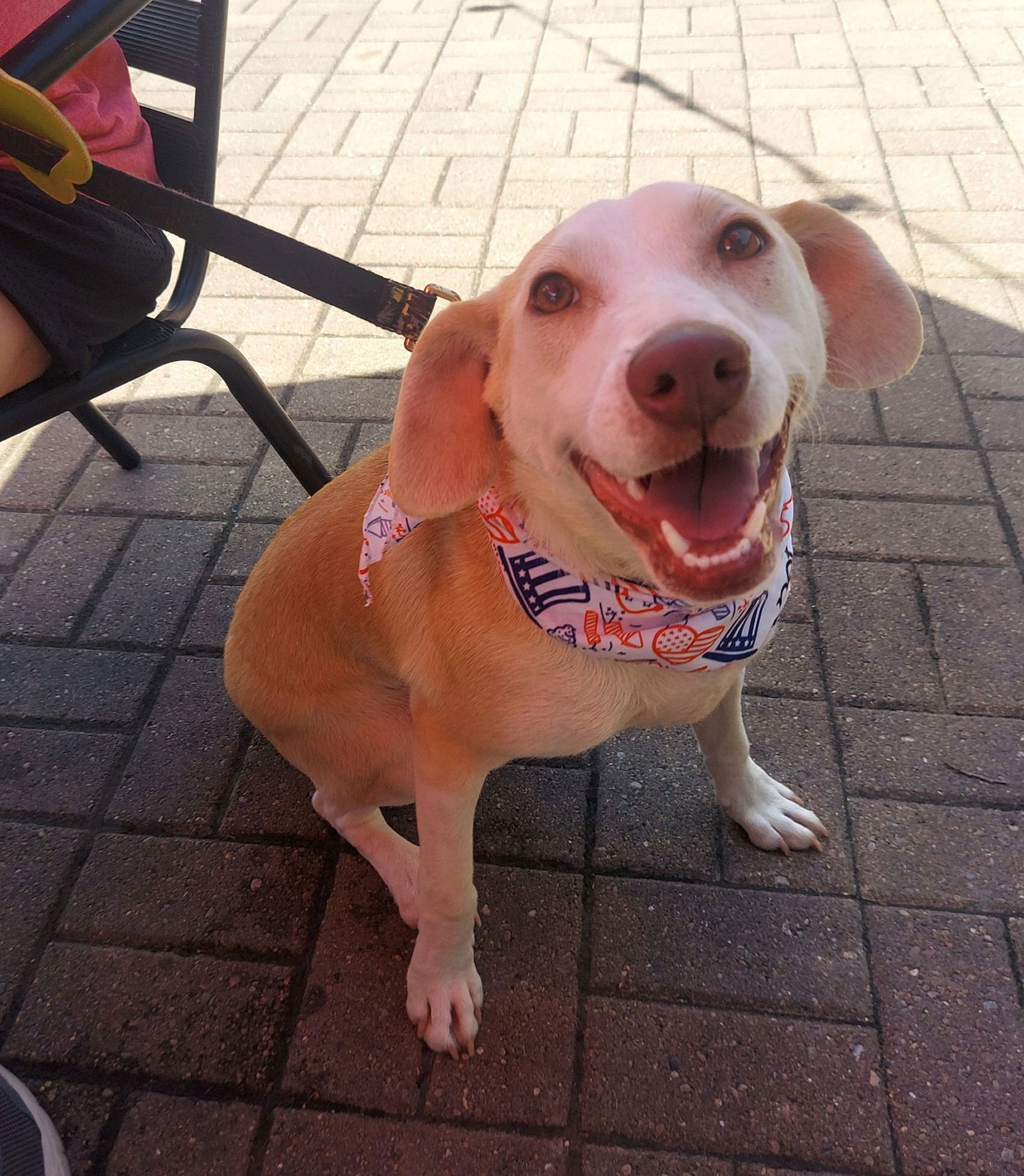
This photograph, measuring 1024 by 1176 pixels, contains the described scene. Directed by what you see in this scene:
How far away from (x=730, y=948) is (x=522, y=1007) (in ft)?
1.53

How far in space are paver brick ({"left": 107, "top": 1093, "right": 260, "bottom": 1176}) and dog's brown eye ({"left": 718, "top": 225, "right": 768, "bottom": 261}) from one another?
1.81 meters

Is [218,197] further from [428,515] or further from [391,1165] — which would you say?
[391,1165]

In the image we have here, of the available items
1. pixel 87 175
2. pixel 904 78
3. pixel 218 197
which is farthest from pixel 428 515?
pixel 904 78

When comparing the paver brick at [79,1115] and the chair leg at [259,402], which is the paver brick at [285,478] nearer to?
the chair leg at [259,402]

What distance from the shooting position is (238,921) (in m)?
2.02

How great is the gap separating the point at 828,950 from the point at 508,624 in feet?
3.43

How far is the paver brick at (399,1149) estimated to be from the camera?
65.4 inches

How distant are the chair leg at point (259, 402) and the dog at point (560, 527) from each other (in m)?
0.58

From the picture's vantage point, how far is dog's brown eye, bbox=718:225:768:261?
1.40 m

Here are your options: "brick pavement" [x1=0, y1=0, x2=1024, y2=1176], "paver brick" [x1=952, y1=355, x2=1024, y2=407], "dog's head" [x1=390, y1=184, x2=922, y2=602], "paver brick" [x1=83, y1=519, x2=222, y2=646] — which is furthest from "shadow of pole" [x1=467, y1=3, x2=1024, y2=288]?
"paver brick" [x1=83, y1=519, x2=222, y2=646]

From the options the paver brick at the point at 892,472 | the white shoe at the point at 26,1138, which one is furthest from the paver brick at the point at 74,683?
the paver brick at the point at 892,472

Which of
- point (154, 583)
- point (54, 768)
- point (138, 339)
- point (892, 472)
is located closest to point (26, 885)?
point (54, 768)

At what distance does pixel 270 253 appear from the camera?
1.67m

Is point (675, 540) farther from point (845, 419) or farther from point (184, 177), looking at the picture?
Answer: point (845, 419)
